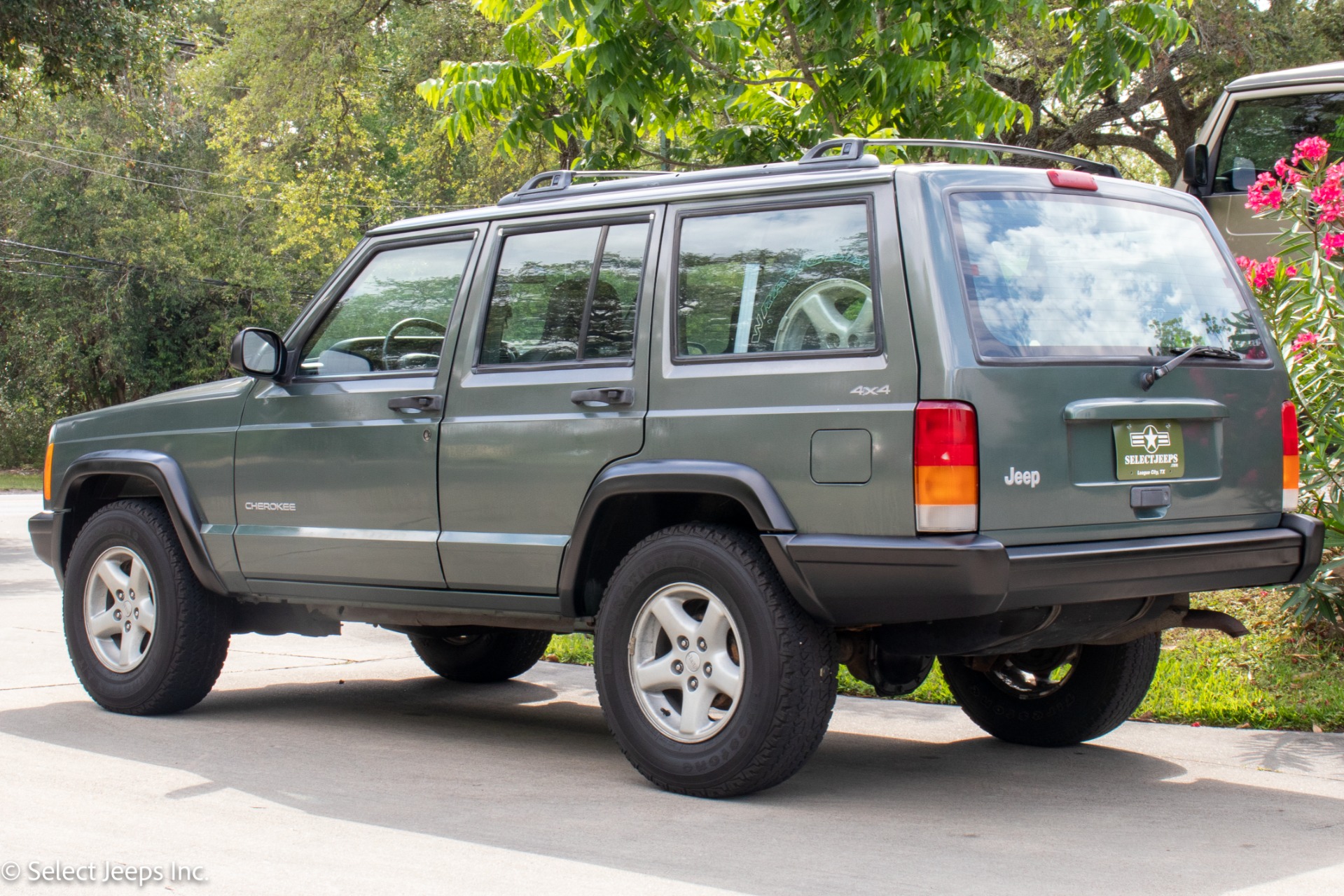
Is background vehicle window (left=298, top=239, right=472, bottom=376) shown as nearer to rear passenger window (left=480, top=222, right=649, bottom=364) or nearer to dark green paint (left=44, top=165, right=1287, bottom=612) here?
dark green paint (left=44, top=165, right=1287, bottom=612)

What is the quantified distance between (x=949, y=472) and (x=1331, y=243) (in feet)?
11.5

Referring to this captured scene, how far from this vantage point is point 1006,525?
442cm

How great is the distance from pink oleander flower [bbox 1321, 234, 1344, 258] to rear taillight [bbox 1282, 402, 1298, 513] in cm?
199

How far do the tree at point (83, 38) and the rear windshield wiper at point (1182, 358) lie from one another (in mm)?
13850

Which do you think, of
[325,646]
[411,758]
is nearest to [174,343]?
[325,646]

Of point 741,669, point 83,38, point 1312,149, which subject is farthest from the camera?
point 83,38

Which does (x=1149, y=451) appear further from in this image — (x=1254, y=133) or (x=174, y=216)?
(x=174, y=216)

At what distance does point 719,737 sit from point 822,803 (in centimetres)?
46

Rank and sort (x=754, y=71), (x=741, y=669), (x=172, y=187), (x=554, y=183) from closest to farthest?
(x=741, y=669), (x=554, y=183), (x=754, y=71), (x=172, y=187)

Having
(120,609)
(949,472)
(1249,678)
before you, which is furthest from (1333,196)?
(120,609)

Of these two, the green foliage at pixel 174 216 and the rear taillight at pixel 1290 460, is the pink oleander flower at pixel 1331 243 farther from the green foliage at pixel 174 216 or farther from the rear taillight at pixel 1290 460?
the green foliage at pixel 174 216

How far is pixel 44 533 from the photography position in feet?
23.2

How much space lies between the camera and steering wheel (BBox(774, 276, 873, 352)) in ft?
15.4

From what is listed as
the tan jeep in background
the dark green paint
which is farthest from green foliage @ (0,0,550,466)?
the dark green paint
